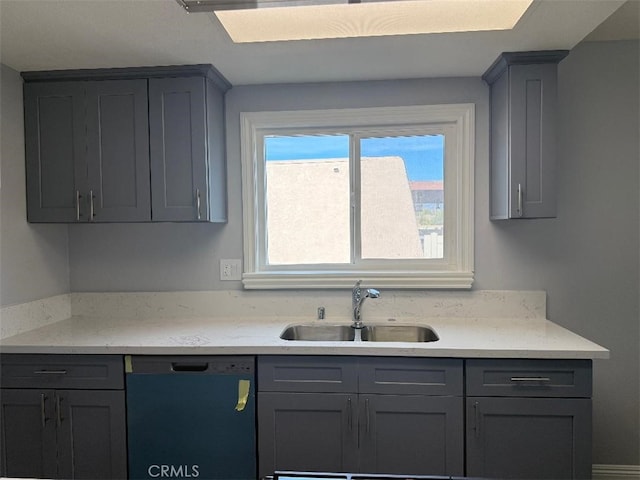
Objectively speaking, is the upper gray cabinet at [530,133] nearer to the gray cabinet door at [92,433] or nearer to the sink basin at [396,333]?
the sink basin at [396,333]

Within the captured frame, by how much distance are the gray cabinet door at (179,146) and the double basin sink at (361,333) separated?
33.7 inches

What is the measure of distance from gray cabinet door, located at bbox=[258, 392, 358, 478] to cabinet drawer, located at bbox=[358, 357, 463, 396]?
0.41 ft

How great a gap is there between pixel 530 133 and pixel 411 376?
1.37 metres

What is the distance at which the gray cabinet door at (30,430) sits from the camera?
73.3 inches

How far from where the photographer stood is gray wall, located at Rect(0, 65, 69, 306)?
6.75ft

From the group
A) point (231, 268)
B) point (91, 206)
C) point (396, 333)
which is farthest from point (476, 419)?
point (91, 206)

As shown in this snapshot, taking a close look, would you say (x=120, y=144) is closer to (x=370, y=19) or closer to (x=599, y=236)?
(x=370, y=19)

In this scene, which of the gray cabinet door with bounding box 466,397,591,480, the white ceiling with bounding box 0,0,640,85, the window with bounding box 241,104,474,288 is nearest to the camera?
the white ceiling with bounding box 0,0,640,85

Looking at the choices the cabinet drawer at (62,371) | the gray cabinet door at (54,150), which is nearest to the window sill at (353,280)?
the cabinet drawer at (62,371)

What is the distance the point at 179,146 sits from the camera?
212 cm

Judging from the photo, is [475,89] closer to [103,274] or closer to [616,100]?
[616,100]

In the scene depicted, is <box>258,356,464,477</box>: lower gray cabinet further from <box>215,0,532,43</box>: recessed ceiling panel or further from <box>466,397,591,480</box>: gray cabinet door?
<box>215,0,532,43</box>: recessed ceiling panel

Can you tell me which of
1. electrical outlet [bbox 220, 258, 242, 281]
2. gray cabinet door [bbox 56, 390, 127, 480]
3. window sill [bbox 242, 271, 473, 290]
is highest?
electrical outlet [bbox 220, 258, 242, 281]

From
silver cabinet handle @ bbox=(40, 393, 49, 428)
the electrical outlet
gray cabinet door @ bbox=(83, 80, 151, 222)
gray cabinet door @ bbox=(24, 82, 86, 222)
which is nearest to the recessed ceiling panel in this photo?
gray cabinet door @ bbox=(83, 80, 151, 222)
